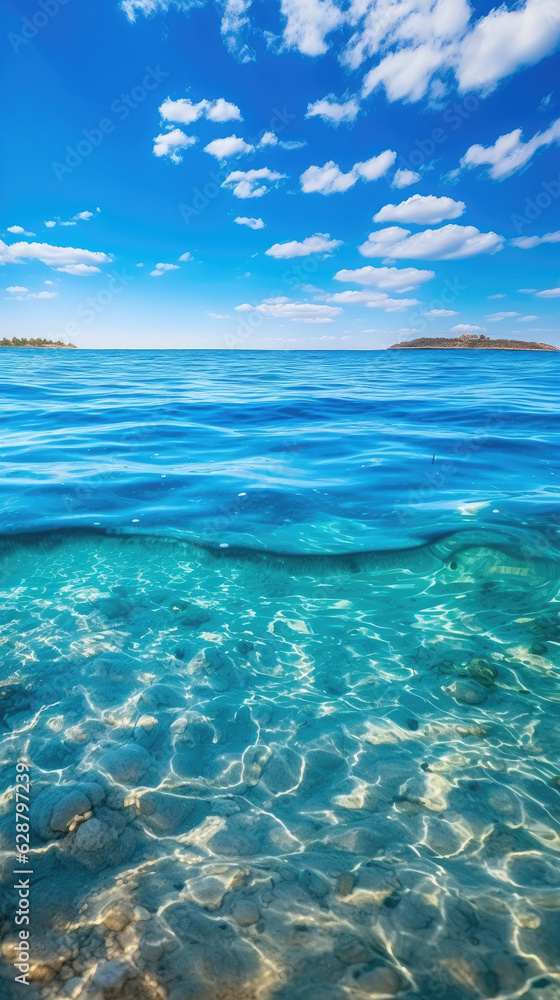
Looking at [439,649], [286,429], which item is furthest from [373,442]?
[439,649]

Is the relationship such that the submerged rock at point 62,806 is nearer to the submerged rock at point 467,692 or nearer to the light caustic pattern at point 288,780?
the light caustic pattern at point 288,780

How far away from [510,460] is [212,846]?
11336 mm

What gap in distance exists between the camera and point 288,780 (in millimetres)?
3641

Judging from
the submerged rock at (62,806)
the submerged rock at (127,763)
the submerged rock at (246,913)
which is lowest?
the submerged rock at (127,763)

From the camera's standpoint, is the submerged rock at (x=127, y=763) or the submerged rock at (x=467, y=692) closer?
the submerged rock at (x=127, y=763)

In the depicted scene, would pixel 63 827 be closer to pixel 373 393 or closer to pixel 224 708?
pixel 224 708

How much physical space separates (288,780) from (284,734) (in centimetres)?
48

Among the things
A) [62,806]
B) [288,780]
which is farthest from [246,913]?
[62,806]

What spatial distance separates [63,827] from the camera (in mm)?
3111

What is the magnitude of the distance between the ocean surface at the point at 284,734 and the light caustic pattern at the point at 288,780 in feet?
0.06

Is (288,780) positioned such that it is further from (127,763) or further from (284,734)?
(127,763)

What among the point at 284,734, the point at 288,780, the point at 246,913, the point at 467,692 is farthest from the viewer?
the point at 467,692

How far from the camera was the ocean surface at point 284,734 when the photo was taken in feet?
7.98

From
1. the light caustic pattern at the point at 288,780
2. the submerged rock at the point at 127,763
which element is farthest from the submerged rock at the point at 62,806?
the submerged rock at the point at 127,763
